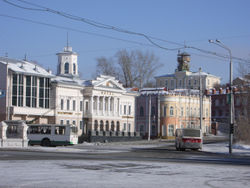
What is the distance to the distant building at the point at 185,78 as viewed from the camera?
14050 cm

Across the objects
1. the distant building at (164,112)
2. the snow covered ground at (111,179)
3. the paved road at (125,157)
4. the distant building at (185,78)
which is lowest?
the paved road at (125,157)

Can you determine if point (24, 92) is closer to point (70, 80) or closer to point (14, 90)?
point (14, 90)

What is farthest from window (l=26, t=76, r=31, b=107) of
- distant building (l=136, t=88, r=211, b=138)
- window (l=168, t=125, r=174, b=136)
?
window (l=168, t=125, r=174, b=136)

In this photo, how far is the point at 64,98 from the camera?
6962 cm

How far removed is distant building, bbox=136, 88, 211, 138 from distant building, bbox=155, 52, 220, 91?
45.6 metres

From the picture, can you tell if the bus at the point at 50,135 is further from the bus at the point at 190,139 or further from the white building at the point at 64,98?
the bus at the point at 190,139

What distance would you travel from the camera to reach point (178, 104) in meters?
88.6

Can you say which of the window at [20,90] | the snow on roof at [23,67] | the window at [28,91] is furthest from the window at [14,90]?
the window at [28,91]

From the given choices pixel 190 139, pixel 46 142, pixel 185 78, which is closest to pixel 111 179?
pixel 190 139

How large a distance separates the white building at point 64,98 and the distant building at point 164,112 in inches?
224

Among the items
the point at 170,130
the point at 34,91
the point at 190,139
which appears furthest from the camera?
the point at 170,130

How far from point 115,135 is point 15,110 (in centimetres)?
1770

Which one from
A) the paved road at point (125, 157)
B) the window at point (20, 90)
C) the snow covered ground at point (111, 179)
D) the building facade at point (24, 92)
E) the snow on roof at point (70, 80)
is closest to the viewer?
the snow covered ground at point (111, 179)

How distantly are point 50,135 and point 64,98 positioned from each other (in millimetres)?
18525
